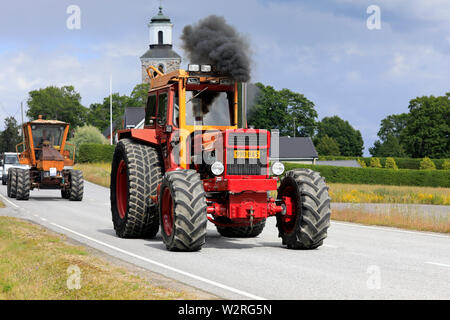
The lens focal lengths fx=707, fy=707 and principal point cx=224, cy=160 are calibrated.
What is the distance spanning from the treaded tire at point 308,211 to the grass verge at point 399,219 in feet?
18.3

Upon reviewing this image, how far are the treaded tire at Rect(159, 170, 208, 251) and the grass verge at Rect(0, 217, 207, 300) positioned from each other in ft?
4.25

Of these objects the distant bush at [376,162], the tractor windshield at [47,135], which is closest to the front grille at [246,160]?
the tractor windshield at [47,135]

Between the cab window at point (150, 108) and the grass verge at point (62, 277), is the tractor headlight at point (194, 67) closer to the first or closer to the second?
the cab window at point (150, 108)

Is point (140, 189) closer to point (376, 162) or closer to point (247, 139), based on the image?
point (247, 139)

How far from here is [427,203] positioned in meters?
32.0

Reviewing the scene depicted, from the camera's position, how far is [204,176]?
42.6 ft

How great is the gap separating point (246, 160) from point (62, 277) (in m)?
4.26

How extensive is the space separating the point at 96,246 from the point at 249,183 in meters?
3.29

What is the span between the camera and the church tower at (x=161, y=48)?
123 m

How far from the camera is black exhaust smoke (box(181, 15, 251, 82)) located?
12.8 metres

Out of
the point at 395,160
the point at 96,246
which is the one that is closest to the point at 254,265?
the point at 96,246

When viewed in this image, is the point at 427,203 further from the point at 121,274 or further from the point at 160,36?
the point at 160,36

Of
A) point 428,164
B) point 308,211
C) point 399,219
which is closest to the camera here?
point 308,211

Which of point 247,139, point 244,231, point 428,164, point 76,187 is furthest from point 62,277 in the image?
point 428,164
